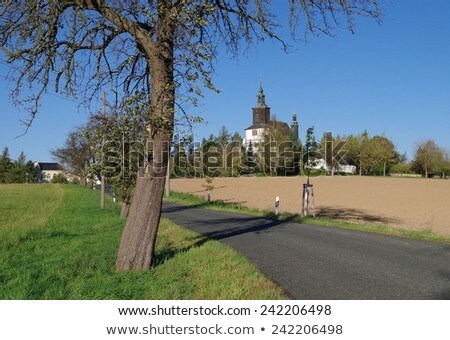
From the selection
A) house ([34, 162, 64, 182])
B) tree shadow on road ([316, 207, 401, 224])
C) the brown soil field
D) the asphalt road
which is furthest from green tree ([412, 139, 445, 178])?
house ([34, 162, 64, 182])

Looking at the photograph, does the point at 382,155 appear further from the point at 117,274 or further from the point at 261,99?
the point at 117,274

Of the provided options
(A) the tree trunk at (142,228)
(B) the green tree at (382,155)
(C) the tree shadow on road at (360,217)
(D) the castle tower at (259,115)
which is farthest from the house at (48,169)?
(A) the tree trunk at (142,228)

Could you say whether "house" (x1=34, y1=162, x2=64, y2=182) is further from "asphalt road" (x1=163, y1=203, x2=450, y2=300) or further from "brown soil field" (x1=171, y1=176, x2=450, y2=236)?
"asphalt road" (x1=163, y1=203, x2=450, y2=300)

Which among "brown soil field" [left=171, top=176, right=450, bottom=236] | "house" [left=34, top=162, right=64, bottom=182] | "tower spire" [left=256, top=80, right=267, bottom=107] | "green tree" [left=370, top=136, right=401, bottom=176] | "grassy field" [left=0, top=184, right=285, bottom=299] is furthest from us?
"house" [left=34, top=162, right=64, bottom=182]

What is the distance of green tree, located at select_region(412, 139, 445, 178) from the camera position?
121 m

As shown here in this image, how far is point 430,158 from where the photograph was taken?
121000 millimetres

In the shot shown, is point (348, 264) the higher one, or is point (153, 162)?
point (153, 162)

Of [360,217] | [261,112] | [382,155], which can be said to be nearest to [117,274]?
[360,217]

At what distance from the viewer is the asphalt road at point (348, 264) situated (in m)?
6.29

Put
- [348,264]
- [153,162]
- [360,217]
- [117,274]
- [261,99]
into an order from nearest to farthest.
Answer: [117,274] → [153,162] → [348,264] → [360,217] → [261,99]

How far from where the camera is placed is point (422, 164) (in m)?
124

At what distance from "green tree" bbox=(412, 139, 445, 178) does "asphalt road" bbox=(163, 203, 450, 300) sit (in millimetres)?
118879

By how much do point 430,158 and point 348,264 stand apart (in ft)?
408
